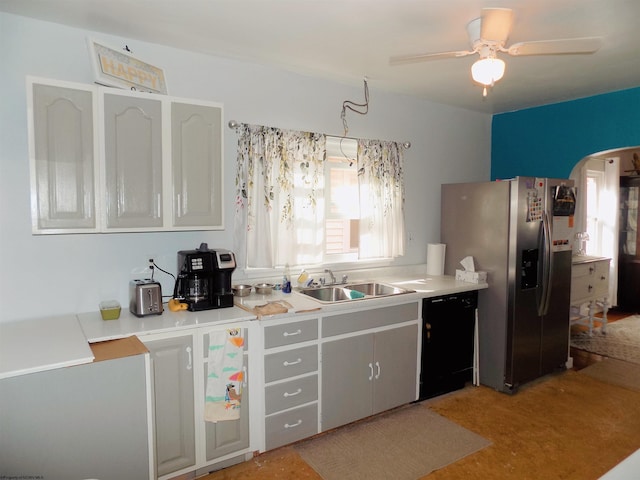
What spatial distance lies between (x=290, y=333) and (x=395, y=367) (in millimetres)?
948

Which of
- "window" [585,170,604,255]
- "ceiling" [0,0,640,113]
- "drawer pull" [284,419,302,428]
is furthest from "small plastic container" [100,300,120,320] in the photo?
"window" [585,170,604,255]

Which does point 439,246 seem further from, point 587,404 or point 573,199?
point 587,404

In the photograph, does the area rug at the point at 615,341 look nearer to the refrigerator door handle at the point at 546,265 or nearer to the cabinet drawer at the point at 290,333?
the refrigerator door handle at the point at 546,265

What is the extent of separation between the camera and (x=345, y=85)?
11.3ft

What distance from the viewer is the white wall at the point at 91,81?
87.0 inches

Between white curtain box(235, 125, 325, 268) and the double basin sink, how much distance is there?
0.23 metres

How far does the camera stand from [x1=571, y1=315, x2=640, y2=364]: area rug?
422 centimetres

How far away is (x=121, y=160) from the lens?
220cm

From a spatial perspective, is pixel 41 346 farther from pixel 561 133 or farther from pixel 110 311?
pixel 561 133

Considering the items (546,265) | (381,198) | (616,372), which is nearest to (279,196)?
(381,198)

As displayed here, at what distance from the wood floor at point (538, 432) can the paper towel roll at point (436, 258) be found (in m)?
1.05

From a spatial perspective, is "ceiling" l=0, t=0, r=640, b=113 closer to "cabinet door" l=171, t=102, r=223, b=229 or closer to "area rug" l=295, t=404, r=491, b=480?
"cabinet door" l=171, t=102, r=223, b=229

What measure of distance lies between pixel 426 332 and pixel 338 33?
215 centimetres

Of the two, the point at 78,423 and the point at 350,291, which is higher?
the point at 350,291
